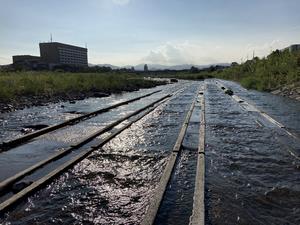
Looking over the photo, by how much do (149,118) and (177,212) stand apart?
10.9 meters

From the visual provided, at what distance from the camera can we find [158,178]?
22.4ft

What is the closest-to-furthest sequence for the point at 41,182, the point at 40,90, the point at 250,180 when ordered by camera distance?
the point at 41,182, the point at 250,180, the point at 40,90

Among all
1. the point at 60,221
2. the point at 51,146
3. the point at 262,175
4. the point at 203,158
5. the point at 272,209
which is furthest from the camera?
the point at 51,146

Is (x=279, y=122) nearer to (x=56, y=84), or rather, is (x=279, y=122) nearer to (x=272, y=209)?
(x=272, y=209)

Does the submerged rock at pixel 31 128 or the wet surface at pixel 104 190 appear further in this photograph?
the submerged rock at pixel 31 128

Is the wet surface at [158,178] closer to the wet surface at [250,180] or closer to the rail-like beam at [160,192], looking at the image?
the wet surface at [250,180]

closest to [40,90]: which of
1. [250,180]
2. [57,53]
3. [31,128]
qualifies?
[31,128]

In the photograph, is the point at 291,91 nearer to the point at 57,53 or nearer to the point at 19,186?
the point at 19,186

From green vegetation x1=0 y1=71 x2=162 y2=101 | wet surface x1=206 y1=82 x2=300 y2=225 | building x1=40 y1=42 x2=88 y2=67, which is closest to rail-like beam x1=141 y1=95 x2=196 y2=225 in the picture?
wet surface x1=206 y1=82 x2=300 y2=225

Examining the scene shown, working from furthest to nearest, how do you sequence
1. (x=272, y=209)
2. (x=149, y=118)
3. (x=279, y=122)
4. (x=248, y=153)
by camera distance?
(x=149, y=118) < (x=279, y=122) < (x=248, y=153) < (x=272, y=209)

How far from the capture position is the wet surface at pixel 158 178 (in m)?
5.16

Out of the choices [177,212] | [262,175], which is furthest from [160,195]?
[262,175]

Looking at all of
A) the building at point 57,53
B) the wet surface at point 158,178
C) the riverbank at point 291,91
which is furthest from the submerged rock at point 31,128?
the building at point 57,53

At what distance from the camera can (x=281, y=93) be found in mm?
29547
